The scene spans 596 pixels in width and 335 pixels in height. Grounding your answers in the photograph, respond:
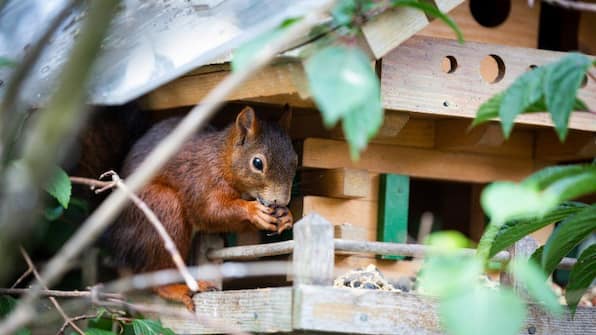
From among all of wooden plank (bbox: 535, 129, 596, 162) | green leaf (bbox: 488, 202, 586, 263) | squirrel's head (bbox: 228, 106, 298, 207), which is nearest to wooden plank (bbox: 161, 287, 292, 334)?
squirrel's head (bbox: 228, 106, 298, 207)

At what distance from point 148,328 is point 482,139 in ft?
3.74

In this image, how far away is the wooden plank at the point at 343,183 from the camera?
297 cm

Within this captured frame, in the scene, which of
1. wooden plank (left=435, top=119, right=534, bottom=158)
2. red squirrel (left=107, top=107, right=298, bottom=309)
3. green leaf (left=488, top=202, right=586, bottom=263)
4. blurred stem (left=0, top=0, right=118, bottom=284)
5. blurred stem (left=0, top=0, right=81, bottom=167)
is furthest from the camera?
wooden plank (left=435, top=119, right=534, bottom=158)

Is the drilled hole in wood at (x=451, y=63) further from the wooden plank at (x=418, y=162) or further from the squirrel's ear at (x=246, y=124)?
the squirrel's ear at (x=246, y=124)

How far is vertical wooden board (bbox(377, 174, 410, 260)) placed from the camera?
3068 millimetres

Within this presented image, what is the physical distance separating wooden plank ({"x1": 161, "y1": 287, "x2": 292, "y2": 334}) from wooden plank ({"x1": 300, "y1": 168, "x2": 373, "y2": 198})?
50 cm

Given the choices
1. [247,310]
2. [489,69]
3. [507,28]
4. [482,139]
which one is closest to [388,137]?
[482,139]

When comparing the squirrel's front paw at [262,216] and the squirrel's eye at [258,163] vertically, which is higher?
the squirrel's eye at [258,163]

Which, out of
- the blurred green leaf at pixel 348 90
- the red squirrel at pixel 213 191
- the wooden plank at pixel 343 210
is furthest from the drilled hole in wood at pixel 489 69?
the blurred green leaf at pixel 348 90

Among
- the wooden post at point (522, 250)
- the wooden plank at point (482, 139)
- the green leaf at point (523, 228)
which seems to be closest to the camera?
the green leaf at point (523, 228)

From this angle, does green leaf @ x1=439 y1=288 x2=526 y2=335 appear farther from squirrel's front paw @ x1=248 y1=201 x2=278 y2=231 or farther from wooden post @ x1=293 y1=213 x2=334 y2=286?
squirrel's front paw @ x1=248 y1=201 x2=278 y2=231

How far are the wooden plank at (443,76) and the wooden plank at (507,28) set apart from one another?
0.25m

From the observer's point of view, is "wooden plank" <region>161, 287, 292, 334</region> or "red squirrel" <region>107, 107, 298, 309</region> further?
"red squirrel" <region>107, 107, 298, 309</region>

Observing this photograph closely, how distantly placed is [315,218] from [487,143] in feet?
3.57
